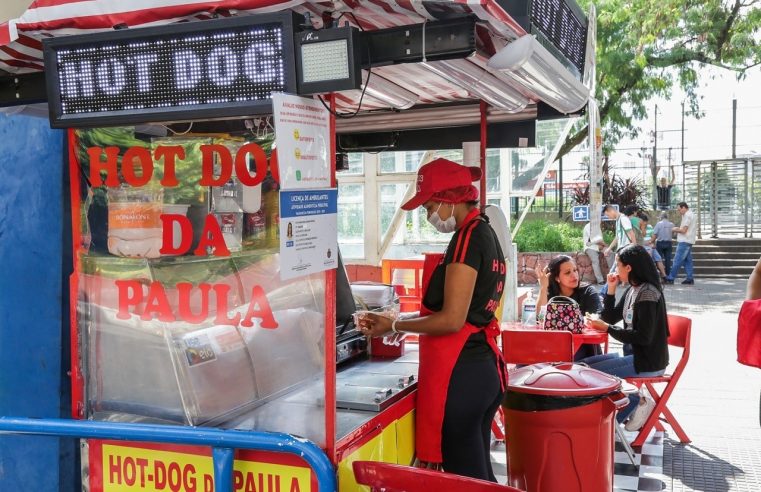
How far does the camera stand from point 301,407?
8.45 feet

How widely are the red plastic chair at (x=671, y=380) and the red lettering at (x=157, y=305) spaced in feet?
12.4

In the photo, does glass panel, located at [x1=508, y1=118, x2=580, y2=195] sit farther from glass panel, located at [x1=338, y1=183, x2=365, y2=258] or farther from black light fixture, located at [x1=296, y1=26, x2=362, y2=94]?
black light fixture, located at [x1=296, y1=26, x2=362, y2=94]

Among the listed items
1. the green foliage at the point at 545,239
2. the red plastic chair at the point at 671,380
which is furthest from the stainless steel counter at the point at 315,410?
the green foliage at the point at 545,239

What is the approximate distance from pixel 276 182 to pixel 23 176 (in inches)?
54.0

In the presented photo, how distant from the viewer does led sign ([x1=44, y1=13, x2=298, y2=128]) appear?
2.22m

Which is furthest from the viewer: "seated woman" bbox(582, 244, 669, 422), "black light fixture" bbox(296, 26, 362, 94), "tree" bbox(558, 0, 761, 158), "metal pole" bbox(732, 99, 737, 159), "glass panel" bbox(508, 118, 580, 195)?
"metal pole" bbox(732, 99, 737, 159)

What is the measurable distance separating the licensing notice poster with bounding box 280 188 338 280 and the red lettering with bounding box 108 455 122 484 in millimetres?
1164

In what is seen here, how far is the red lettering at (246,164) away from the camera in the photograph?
2.52m

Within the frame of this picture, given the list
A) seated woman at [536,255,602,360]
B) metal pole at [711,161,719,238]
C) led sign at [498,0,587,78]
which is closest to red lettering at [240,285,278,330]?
led sign at [498,0,587,78]

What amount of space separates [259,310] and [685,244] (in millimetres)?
14486

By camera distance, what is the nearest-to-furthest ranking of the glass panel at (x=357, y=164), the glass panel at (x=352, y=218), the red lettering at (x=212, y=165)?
1. the red lettering at (x=212, y=165)
2. the glass panel at (x=357, y=164)
3. the glass panel at (x=352, y=218)

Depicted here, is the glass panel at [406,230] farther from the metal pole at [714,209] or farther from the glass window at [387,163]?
the metal pole at [714,209]

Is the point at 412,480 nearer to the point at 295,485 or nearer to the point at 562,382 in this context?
the point at 295,485

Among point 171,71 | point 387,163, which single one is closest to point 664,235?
point 387,163
